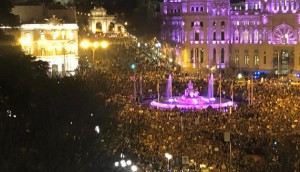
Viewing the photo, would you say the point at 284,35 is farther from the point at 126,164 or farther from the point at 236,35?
the point at 126,164

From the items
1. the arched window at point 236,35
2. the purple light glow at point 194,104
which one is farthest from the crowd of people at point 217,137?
the arched window at point 236,35

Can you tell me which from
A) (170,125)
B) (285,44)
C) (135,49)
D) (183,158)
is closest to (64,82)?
(170,125)

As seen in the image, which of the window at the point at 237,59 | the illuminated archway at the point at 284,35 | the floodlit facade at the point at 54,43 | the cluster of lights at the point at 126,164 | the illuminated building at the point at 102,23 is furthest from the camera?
the illuminated building at the point at 102,23

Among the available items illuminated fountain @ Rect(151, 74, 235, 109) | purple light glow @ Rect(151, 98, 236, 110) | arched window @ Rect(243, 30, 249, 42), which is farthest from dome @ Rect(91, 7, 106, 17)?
purple light glow @ Rect(151, 98, 236, 110)

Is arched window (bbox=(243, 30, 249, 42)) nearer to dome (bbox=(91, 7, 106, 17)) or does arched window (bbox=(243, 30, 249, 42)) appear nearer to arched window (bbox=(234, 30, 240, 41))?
arched window (bbox=(234, 30, 240, 41))

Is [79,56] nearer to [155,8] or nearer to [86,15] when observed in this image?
[86,15]

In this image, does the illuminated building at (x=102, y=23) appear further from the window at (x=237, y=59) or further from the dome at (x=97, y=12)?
the window at (x=237, y=59)

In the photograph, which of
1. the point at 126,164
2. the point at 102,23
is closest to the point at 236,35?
the point at 102,23
